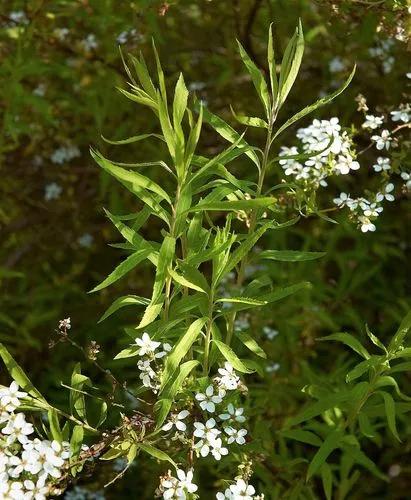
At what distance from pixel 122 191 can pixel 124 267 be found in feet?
7.07

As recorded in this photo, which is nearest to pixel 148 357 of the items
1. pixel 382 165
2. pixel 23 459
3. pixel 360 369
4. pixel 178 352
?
pixel 178 352

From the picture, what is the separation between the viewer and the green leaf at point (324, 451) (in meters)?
2.25

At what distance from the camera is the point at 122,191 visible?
157 inches

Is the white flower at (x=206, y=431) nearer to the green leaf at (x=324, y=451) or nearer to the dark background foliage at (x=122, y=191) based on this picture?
the green leaf at (x=324, y=451)

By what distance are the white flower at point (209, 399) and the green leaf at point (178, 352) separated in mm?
114

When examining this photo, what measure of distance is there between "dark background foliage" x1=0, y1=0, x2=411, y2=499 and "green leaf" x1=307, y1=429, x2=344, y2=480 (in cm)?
70

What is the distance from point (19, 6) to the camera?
361 centimetres

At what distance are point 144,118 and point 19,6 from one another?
2.37 feet

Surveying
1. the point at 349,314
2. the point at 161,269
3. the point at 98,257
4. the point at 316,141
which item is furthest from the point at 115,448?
the point at 98,257

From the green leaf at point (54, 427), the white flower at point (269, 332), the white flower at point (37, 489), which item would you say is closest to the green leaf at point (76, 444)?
the green leaf at point (54, 427)

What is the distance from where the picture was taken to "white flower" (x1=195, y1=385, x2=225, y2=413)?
202cm

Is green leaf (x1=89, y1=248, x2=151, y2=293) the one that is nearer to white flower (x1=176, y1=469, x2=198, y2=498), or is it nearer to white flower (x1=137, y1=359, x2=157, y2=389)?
white flower (x1=137, y1=359, x2=157, y2=389)

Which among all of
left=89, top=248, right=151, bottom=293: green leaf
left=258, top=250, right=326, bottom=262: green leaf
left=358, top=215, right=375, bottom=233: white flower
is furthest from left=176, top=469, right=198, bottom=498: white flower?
left=358, top=215, right=375, bottom=233: white flower

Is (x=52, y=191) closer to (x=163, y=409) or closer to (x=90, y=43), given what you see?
(x=90, y=43)
